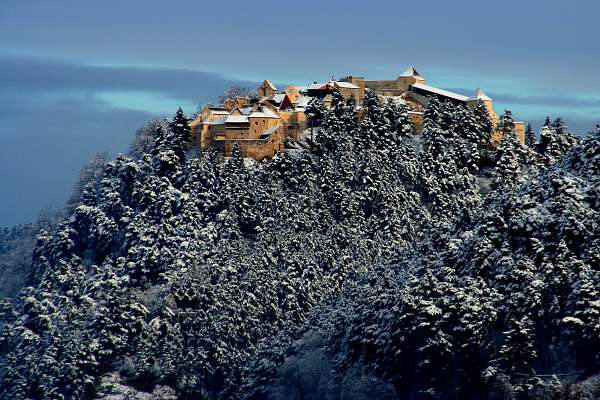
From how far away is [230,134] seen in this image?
141m

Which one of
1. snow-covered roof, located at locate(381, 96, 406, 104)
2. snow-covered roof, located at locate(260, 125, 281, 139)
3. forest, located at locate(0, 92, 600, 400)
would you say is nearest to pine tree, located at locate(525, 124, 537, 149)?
forest, located at locate(0, 92, 600, 400)

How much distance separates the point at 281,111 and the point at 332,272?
2520 cm

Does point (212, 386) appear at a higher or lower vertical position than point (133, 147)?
lower

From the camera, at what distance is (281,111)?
14588 centimetres

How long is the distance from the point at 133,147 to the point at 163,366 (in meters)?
48.8

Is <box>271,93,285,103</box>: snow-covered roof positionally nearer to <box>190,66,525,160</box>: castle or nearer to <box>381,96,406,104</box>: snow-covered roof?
<box>190,66,525,160</box>: castle

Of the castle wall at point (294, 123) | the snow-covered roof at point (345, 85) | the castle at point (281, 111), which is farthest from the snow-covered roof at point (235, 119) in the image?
the snow-covered roof at point (345, 85)

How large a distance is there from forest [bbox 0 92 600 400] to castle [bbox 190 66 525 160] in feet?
8.11

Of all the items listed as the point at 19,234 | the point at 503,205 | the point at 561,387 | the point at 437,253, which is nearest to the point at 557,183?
the point at 503,205

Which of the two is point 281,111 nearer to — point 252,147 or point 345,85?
point 252,147

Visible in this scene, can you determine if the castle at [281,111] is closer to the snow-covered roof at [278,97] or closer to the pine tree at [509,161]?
the snow-covered roof at [278,97]

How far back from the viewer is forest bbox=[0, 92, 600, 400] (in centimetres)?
9256

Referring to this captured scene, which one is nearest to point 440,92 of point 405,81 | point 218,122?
point 405,81

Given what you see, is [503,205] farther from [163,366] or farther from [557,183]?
[163,366]
